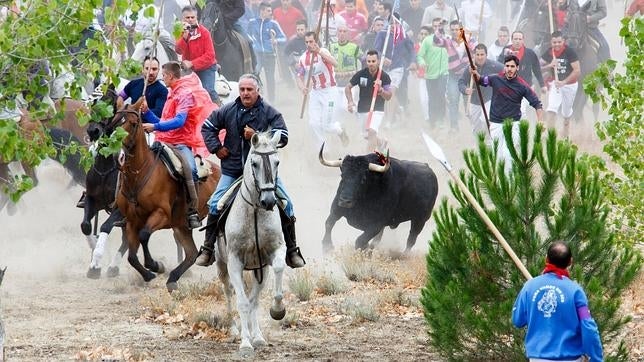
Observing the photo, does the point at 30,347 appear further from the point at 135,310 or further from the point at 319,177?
the point at 319,177

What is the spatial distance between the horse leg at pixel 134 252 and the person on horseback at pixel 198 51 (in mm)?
6361

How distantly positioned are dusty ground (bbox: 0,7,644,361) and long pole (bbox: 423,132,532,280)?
2678 mm

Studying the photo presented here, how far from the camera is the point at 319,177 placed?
2767cm

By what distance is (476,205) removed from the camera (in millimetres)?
10297

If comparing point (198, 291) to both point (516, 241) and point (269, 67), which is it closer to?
point (516, 241)

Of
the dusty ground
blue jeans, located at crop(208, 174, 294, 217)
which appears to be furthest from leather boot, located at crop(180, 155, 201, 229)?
blue jeans, located at crop(208, 174, 294, 217)

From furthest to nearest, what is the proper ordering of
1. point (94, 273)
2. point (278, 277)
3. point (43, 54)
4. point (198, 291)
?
point (94, 273) → point (198, 291) → point (278, 277) → point (43, 54)

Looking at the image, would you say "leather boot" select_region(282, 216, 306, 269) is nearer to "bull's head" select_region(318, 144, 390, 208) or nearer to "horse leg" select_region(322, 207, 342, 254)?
"bull's head" select_region(318, 144, 390, 208)

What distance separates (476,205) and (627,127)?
5.22 feet

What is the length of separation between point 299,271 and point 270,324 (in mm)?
2747

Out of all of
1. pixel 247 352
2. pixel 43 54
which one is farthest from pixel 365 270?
pixel 43 54

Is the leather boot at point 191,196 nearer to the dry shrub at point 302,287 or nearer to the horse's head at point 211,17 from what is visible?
the dry shrub at point 302,287

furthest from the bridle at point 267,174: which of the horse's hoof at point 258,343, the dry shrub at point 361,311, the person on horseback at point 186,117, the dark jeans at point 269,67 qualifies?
the dark jeans at point 269,67

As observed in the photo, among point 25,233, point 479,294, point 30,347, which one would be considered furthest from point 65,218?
point 479,294
